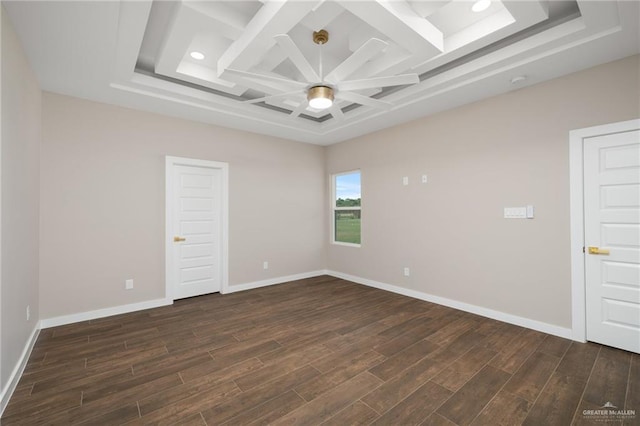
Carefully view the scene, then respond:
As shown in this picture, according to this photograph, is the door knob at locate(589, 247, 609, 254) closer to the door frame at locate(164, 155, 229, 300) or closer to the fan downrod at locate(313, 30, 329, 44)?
the fan downrod at locate(313, 30, 329, 44)

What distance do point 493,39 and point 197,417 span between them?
152 inches

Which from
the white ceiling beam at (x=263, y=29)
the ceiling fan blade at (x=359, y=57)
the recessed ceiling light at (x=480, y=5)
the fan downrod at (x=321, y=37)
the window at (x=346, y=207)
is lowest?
the window at (x=346, y=207)

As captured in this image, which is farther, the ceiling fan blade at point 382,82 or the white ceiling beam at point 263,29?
the ceiling fan blade at point 382,82

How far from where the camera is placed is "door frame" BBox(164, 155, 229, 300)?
13.3ft

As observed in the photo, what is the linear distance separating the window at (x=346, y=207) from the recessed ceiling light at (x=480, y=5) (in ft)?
10.8

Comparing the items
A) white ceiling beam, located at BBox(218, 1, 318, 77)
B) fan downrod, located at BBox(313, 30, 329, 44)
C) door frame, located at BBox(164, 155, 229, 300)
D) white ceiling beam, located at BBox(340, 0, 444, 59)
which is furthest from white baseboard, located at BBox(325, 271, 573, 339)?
white ceiling beam, located at BBox(218, 1, 318, 77)

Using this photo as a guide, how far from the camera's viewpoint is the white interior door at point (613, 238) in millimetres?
2590

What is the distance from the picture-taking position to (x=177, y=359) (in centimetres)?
257

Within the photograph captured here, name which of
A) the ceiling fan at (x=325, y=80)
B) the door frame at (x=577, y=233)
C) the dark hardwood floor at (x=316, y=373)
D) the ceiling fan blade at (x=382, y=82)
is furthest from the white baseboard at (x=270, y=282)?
the door frame at (x=577, y=233)

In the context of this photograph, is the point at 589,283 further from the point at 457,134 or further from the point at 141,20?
the point at 141,20

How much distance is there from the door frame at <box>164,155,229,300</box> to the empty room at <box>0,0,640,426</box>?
0.04 meters

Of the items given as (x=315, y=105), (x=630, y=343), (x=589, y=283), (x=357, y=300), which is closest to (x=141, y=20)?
(x=315, y=105)

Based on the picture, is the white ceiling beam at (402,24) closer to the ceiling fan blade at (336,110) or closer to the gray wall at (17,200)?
the ceiling fan blade at (336,110)

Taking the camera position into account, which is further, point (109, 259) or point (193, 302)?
point (193, 302)
